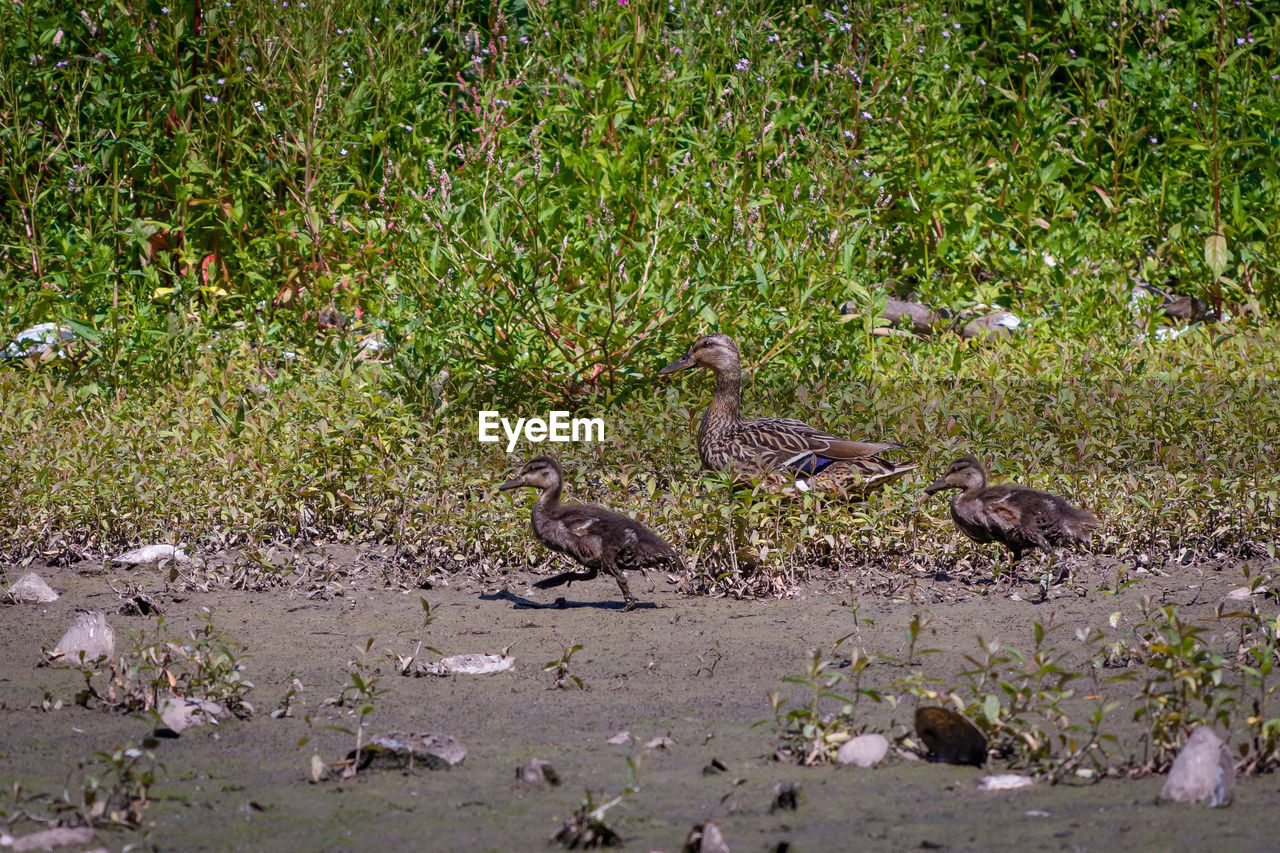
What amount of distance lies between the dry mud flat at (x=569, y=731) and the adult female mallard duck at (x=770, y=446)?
100 cm

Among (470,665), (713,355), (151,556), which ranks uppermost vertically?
(713,355)

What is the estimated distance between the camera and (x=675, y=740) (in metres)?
4.38

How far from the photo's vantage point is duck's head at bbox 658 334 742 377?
7.84 meters

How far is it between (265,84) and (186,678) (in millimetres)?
5525

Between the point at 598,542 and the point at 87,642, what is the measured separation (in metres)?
2.15

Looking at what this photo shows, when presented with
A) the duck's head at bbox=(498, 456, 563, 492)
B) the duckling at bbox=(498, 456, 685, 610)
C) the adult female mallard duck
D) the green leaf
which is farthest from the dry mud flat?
the green leaf

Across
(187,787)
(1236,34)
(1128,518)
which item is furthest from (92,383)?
(1236,34)

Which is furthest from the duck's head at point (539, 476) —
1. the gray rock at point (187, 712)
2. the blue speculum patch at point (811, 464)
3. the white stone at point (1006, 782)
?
the white stone at point (1006, 782)

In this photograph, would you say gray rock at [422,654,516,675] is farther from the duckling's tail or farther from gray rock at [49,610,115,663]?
gray rock at [49,610,115,663]

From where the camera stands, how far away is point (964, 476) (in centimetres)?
655

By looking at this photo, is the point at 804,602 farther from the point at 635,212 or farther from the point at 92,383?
the point at 92,383

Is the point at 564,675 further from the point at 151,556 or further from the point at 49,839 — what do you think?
the point at 151,556

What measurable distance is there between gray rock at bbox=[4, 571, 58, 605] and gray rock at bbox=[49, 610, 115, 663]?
0.96 meters

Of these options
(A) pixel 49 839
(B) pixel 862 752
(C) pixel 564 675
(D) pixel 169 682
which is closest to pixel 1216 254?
(C) pixel 564 675
